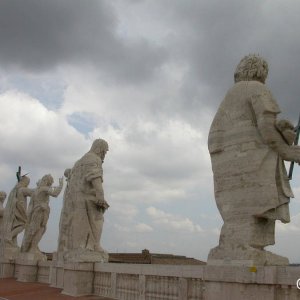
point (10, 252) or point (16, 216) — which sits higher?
point (16, 216)

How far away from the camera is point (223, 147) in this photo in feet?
26.2

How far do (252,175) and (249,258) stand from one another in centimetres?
125

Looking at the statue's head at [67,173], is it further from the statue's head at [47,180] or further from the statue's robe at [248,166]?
the statue's robe at [248,166]

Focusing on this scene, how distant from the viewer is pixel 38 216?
18562 millimetres

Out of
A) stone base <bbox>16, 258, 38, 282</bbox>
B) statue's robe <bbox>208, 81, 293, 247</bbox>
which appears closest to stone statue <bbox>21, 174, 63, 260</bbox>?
stone base <bbox>16, 258, 38, 282</bbox>

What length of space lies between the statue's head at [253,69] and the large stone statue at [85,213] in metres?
6.43

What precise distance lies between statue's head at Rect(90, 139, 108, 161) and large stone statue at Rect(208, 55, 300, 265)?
21.6ft

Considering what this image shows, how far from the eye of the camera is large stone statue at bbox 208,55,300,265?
7281mm

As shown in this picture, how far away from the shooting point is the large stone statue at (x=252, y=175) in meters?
7.28

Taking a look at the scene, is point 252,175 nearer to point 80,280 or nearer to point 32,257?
point 80,280

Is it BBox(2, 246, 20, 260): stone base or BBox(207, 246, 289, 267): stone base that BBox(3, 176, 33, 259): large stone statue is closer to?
BBox(2, 246, 20, 260): stone base

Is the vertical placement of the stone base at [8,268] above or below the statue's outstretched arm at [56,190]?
below

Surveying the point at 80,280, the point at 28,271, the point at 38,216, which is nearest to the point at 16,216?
the point at 38,216

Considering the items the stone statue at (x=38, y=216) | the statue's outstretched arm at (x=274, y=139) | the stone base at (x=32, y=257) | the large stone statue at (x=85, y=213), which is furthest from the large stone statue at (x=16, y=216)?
the statue's outstretched arm at (x=274, y=139)
